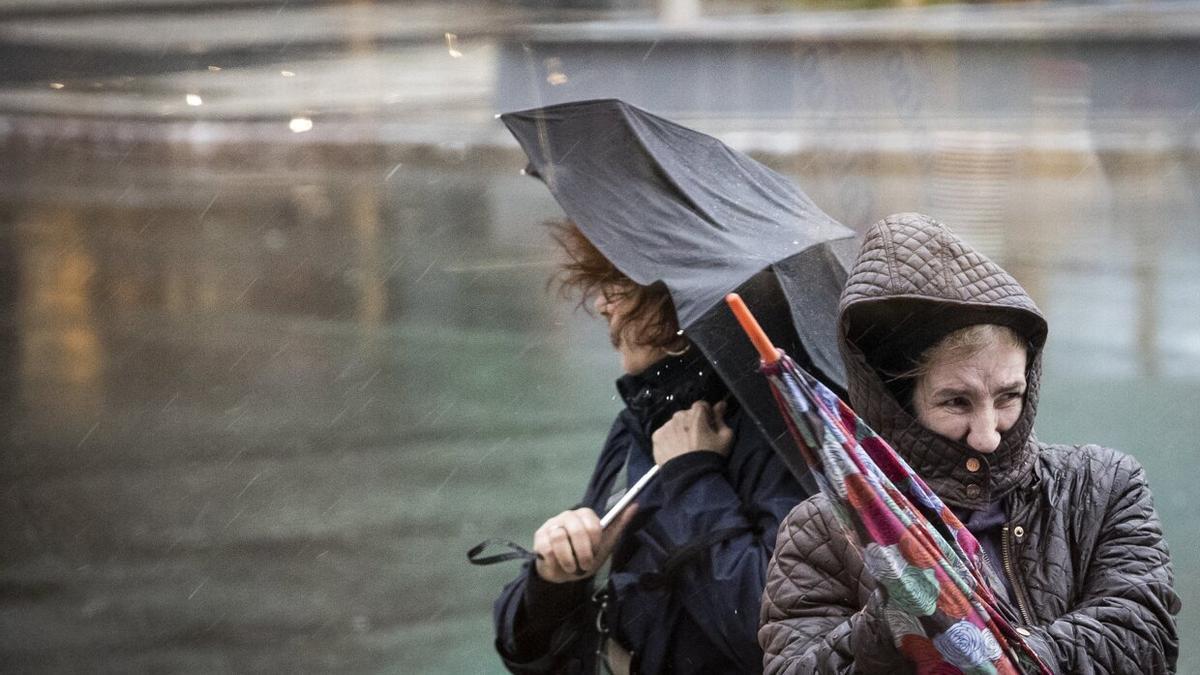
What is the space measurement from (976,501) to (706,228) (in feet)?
3.80

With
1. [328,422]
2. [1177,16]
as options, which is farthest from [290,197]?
[1177,16]

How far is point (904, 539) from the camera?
1901 mm

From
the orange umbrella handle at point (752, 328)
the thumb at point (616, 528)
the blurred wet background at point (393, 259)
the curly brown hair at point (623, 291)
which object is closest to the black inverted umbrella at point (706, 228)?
the curly brown hair at point (623, 291)

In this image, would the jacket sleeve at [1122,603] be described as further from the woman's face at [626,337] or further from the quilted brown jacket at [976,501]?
the woman's face at [626,337]

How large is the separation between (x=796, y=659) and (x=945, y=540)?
0.88ft

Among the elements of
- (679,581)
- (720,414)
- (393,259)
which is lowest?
(393,259)

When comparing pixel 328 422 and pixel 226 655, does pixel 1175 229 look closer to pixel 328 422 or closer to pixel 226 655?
pixel 328 422

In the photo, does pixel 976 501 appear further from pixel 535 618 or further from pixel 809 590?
pixel 535 618

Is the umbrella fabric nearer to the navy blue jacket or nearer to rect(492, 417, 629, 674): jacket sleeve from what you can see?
the navy blue jacket

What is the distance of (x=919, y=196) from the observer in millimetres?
12234

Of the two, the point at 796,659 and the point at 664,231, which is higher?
the point at 664,231

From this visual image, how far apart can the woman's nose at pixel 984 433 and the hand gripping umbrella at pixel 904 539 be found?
11 centimetres

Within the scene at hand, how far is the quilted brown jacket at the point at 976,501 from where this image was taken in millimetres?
2057

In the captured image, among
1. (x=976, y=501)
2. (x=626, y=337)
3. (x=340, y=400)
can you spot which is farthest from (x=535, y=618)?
(x=340, y=400)
